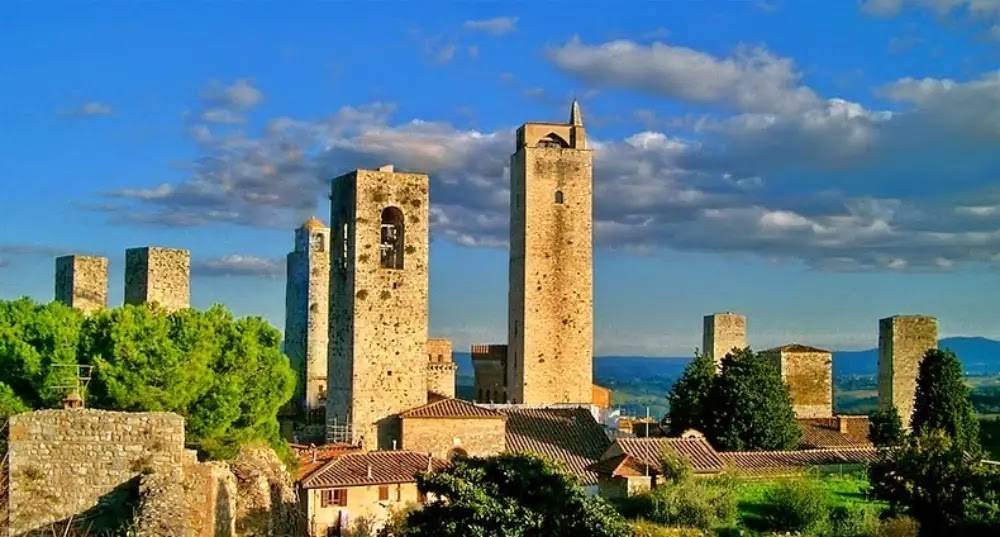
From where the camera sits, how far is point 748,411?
118 ft

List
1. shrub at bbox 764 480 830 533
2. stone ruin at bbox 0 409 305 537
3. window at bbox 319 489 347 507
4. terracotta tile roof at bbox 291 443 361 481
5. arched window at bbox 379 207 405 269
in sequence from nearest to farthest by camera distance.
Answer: stone ruin at bbox 0 409 305 537, shrub at bbox 764 480 830 533, window at bbox 319 489 347 507, terracotta tile roof at bbox 291 443 361 481, arched window at bbox 379 207 405 269

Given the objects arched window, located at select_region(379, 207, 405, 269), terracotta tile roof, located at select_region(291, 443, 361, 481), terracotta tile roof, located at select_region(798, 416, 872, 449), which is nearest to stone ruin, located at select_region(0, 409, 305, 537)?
terracotta tile roof, located at select_region(291, 443, 361, 481)

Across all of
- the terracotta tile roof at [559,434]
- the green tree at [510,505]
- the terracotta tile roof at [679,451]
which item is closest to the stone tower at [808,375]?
the terracotta tile roof at [559,434]

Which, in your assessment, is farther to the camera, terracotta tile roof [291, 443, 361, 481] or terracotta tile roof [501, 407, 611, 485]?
terracotta tile roof [501, 407, 611, 485]

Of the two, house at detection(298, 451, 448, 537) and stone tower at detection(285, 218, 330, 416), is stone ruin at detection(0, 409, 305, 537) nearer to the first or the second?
house at detection(298, 451, 448, 537)

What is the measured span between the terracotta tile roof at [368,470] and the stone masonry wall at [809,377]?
2841 centimetres

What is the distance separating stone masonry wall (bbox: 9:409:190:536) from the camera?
47.3 feet

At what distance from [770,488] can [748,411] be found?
40.3 ft

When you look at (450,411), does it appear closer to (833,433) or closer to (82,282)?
(82,282)

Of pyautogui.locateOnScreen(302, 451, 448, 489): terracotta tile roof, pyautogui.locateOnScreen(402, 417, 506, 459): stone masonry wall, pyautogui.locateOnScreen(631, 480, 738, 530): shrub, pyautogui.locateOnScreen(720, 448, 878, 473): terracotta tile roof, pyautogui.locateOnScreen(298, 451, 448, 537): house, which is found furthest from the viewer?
pyautogui.locateOnScreen(402, 417, 506, 459): stone masonry wall

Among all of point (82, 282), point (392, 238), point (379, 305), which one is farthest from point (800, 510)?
point (82, 282)

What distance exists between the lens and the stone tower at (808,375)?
51.0 metres

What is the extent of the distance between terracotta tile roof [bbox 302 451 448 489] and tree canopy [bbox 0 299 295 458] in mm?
1760

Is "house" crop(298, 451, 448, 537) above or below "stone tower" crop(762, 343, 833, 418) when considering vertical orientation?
below
